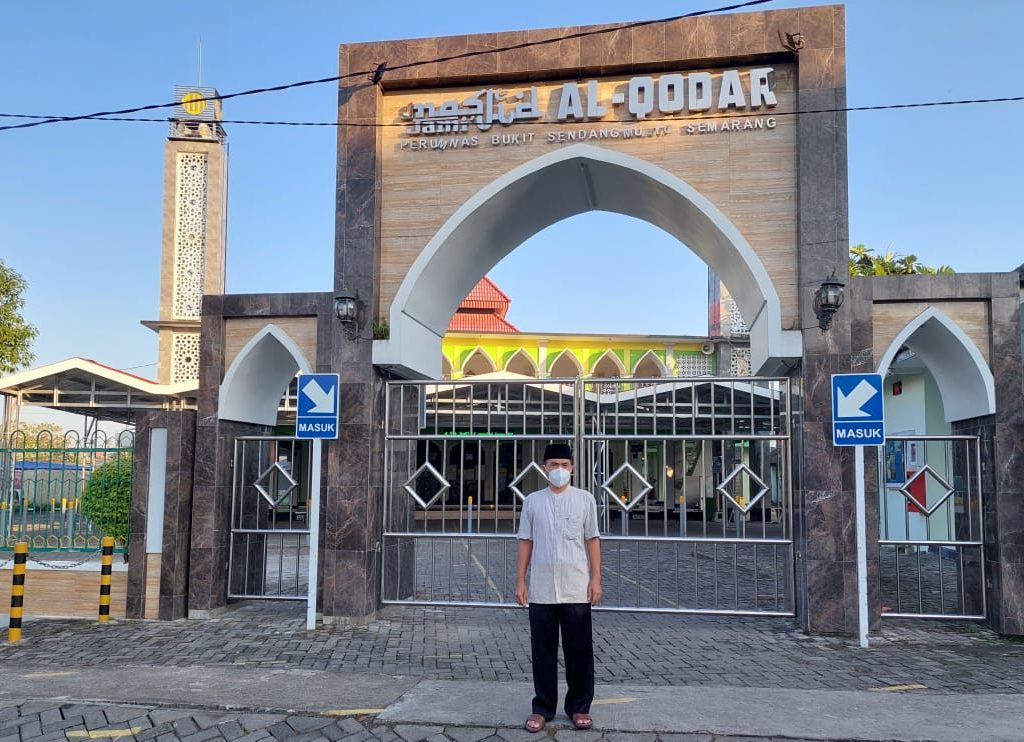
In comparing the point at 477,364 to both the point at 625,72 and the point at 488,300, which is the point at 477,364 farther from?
the point at 625,72

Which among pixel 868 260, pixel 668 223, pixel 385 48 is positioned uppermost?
pixel 868 260

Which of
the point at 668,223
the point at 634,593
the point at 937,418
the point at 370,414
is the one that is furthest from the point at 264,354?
the point at 937,418

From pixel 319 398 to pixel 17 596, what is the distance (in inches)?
133

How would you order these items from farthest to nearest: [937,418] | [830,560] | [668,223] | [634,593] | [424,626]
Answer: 1. [937,418]
2. [634,593]
3. [668,223]
4. [424,626]
5. [830,560]

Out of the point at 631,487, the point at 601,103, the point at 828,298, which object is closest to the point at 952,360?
the point at 828,298

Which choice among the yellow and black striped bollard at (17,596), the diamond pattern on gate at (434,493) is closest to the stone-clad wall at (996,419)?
the diamond pattern on gate at (434,493)

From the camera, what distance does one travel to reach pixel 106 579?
8805 mm

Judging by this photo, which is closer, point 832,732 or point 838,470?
point 832,732

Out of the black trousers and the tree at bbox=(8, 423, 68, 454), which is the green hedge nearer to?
the tree at bbox=(8, 423, 68, 454)

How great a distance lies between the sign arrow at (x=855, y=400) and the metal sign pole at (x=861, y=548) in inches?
12.6

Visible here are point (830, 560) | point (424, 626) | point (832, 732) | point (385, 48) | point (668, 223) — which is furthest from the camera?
point (668, 223)

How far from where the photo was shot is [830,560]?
802cm

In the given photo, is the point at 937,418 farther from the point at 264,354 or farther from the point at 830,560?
the point at 264,354

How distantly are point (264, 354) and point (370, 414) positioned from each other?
5.28 ft
